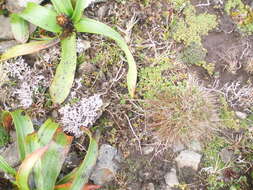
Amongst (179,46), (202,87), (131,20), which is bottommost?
(202,87)

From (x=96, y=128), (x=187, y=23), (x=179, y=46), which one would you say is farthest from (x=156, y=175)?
(x=187, y=23)

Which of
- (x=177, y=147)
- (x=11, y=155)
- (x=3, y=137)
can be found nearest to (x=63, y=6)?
(x=3, y=137)

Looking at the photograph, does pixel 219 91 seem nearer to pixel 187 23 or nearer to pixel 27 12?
pixel 187 23

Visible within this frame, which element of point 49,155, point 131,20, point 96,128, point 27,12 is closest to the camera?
point 49,155

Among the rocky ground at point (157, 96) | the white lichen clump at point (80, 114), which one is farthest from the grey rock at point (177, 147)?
the white lichen clump at point (80, 114)

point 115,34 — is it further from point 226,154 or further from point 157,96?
point 226,154

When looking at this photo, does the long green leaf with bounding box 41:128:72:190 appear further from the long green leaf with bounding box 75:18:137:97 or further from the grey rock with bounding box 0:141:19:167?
the long green leaf with bounding box 75:18:137:97
